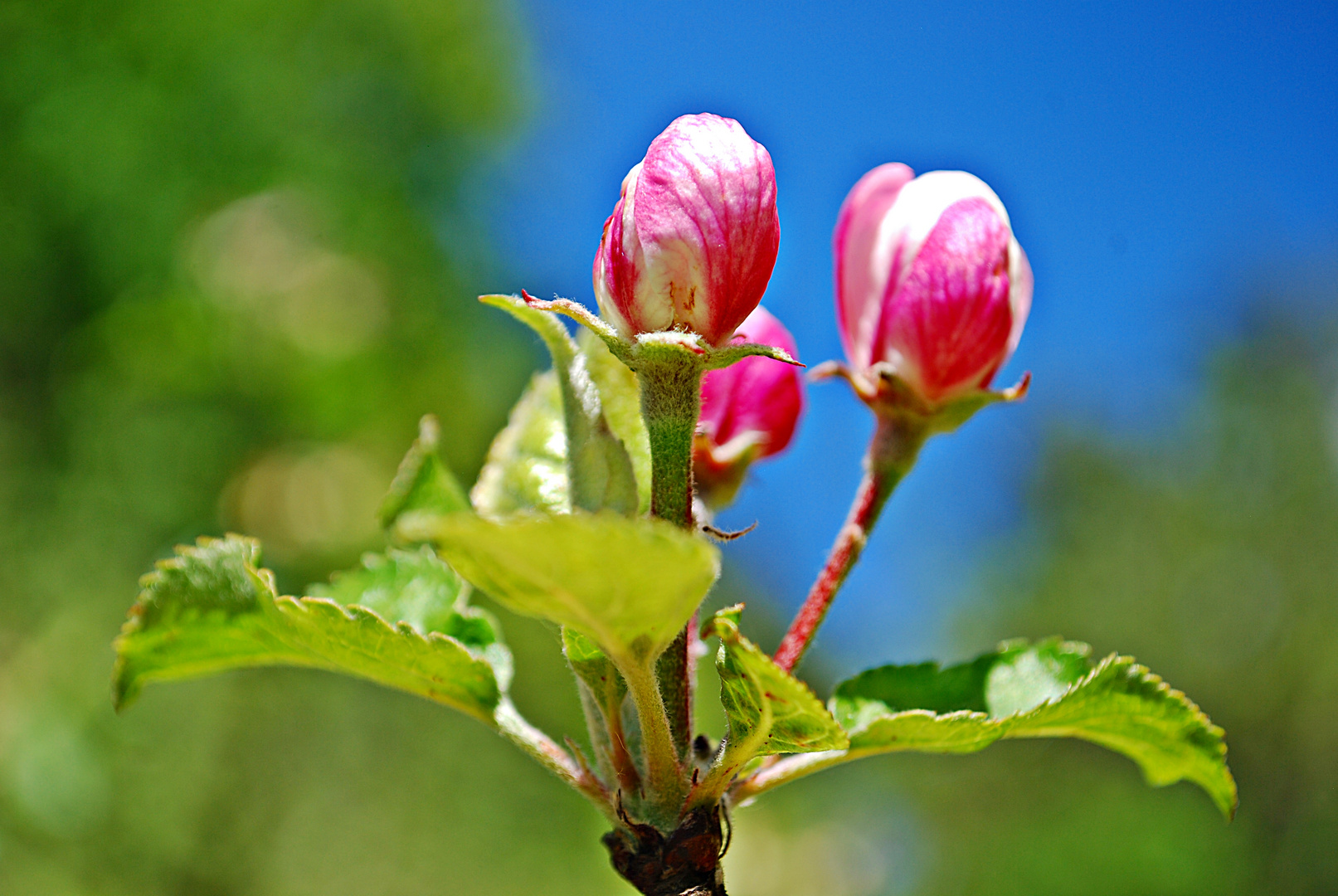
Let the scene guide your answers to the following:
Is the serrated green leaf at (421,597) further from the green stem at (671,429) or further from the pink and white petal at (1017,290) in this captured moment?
the pink and white petal at (1017,290)

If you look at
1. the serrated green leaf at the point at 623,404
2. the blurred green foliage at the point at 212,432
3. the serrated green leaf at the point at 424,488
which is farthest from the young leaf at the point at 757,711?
the blurred green foliage at the point at 212,432

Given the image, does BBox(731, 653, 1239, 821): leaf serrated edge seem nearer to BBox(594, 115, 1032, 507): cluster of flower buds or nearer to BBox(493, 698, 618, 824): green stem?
BBox(493, 698, 618, 824): green stem

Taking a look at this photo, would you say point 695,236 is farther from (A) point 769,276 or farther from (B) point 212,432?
(B) point 212,432

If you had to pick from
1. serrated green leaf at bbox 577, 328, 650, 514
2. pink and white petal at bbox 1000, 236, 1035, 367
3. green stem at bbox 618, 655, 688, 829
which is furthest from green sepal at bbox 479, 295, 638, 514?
pink and white petal at bbox 1000, 236, 1035, 367

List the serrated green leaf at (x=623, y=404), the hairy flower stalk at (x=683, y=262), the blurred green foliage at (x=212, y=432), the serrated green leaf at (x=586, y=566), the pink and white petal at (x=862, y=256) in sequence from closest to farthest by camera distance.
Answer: the serrated green leaf at (x=586, y=566), the hairy flower stalk at (x=683, y=262), the serrated green leaf at (x=623, y=404), the pink and white petal at (x=862, y=256), the blurred green foliage at (x=212, y=432)

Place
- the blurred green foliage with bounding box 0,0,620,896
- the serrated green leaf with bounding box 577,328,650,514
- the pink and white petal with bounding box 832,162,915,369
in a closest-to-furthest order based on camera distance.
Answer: the serrated green leaf with bounding box 577,328,650,514 < the pink and white petal with bounding box 832,162,915,369 < the blurred green foliage with bounding box 0,0,620,896

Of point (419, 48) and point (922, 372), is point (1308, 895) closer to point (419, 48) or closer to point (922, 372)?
point (419, 48)

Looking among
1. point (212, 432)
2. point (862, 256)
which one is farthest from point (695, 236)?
point (212, 432)
